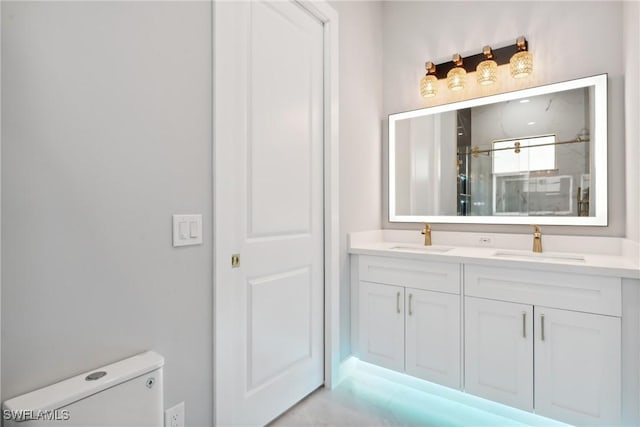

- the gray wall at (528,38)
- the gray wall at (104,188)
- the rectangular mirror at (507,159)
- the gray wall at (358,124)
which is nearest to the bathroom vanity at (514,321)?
the gray wall at (358,124)

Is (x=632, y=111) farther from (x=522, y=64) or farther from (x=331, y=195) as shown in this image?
(x=331, y=195)

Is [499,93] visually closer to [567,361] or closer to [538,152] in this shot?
[538,152]

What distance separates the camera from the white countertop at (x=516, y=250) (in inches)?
60.3

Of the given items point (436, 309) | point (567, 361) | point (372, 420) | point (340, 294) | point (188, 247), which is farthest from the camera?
point (340, 294)

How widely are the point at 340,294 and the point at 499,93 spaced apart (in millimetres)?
1659

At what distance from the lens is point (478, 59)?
88.2 inches

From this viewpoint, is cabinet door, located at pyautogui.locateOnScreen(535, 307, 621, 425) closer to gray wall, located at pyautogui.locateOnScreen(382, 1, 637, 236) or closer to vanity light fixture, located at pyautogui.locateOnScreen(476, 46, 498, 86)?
gray wall, located at pyautogui.locateOnScreen(382, 1, 637, 236)

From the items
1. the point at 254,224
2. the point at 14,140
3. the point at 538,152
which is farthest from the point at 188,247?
the point at 538,152

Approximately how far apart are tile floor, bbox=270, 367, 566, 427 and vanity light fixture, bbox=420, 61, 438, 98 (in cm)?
192

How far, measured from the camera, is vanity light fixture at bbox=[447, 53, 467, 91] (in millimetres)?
2266

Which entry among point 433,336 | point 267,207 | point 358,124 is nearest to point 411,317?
point 433,336

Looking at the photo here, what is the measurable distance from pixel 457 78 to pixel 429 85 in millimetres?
187

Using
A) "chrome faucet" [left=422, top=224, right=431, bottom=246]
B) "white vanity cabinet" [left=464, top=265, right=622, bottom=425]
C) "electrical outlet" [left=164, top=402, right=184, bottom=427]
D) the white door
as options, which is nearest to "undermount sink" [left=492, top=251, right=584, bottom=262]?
"white vanity cabinet" [left=464, top=265, right=622, bottom=425]

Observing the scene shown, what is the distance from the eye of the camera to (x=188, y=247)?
1.30m
